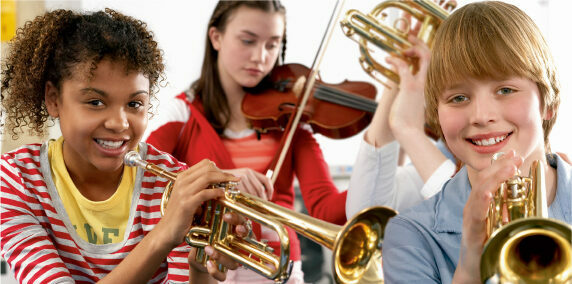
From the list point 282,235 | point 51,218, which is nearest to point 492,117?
point 282,235

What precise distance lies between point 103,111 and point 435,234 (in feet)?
1.41

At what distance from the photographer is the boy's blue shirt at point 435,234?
2.46 feet

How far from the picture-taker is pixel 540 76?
72 cm

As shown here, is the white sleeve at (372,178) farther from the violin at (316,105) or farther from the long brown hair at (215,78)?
the long brown hair at (215,78)

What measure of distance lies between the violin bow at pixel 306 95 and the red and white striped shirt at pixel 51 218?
0.26 m

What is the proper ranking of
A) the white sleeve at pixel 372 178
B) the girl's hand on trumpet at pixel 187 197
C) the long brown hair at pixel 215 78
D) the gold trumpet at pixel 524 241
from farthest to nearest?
the white sleeve at pixel 372 178 < the long brown hair at pixel 215 78 < the girl's hand on trumpet at pixel 187 197 < the gold trumpet at pixel 524 241

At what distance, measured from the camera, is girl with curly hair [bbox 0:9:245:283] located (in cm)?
64

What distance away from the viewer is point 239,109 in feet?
3.19

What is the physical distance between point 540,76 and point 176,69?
47 centimetres

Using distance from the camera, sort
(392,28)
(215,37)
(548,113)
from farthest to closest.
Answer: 1. (392,28)
2. (215,37)
3. (548,113)

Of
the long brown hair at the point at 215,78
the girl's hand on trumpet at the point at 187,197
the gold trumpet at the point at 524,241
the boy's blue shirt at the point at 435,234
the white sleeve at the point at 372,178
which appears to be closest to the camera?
the gold trumpet at the point at 524,241

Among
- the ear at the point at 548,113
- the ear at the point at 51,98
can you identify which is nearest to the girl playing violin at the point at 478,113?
the ear at the point at 548,113

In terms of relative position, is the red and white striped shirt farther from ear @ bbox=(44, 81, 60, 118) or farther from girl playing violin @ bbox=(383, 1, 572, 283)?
girl playing violin @ bbox=(383, 1, 572, 283)

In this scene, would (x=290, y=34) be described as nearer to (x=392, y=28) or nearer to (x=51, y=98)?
(x=392, y=28)
